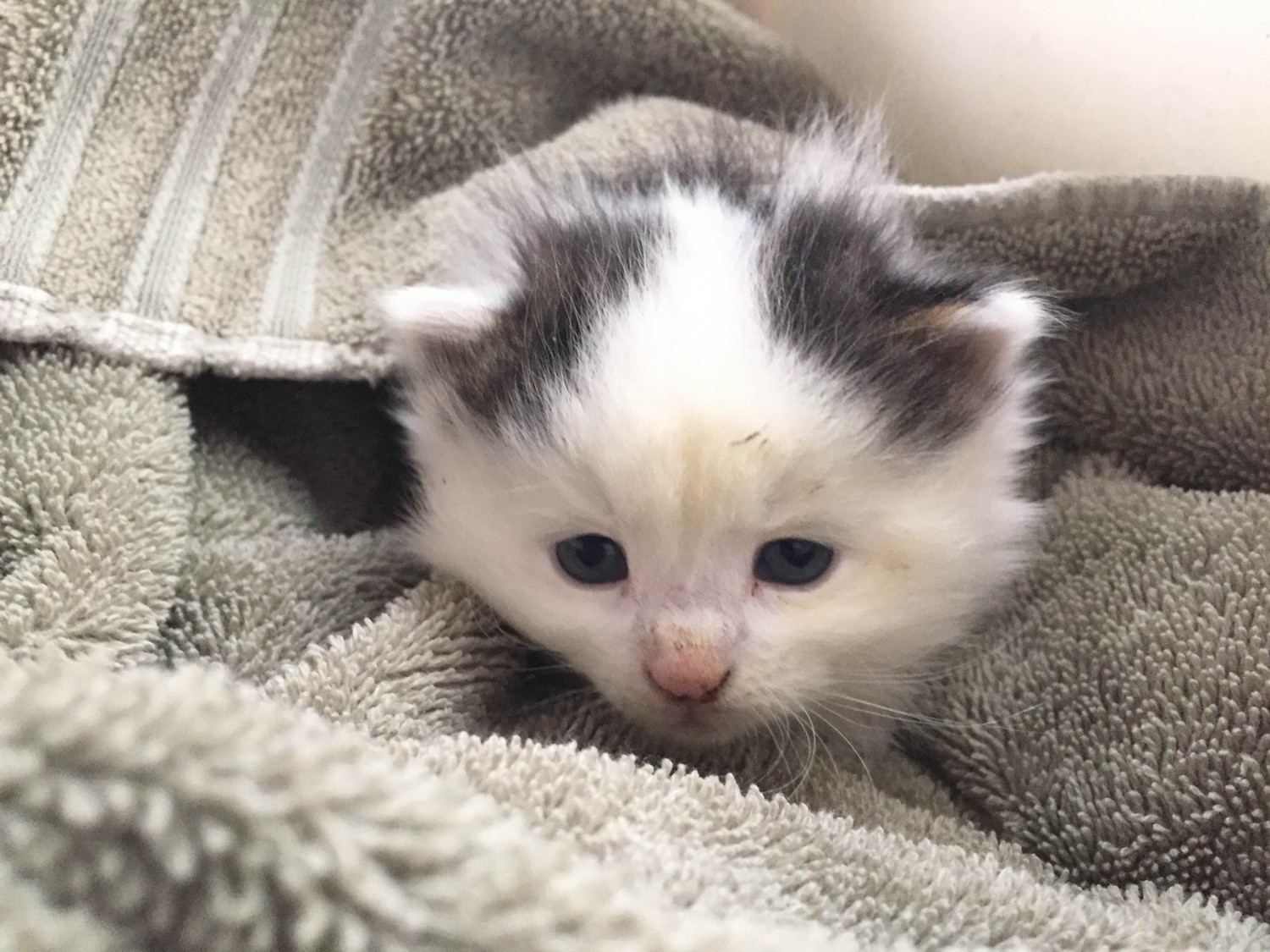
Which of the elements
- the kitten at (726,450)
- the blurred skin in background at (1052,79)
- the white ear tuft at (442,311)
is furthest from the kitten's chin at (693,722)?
the blurred skin in background at (1052,79)

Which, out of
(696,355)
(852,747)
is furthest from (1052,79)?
(852,747)

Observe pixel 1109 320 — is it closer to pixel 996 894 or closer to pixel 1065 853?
pixel 1065 853

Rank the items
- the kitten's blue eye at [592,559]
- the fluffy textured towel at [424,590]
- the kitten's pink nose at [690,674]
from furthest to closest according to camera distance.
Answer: the kitten's blue eye at [592,559]
the kitten's pink nose at [690,674]
the fluffy textured towel at [424,590]

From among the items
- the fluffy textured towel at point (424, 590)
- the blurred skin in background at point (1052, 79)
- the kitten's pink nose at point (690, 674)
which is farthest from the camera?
the blurred skin in background at point (1052, 79)

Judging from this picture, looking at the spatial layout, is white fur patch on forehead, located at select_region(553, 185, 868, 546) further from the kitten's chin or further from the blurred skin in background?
the blurred skin in background

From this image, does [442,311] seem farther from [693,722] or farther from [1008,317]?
[1008,317]

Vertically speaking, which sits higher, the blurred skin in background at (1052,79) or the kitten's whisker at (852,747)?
the blurred skin in background at (1052,79)

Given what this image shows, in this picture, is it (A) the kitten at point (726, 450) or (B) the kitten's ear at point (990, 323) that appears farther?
(B) the kitten's ear at point (990, 323)

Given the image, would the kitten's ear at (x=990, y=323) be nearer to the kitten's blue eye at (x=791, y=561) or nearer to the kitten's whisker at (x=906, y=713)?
the kitten's blue eye at (x=791, y=561)
